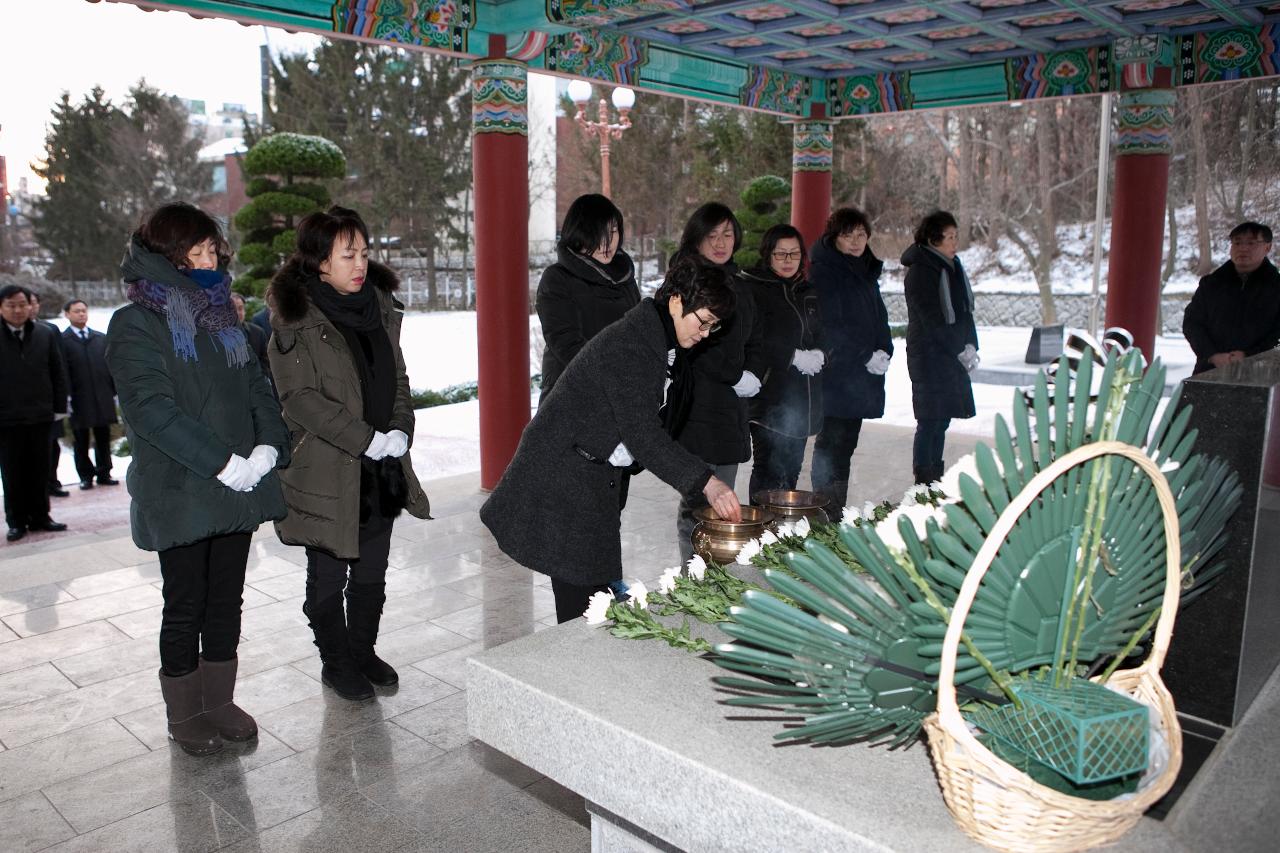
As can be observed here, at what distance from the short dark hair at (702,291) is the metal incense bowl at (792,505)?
55cm

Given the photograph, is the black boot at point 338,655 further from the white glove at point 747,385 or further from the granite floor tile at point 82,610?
the white glove at point 747,385

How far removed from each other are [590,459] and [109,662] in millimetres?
2382

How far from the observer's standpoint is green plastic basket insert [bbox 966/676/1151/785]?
116cm

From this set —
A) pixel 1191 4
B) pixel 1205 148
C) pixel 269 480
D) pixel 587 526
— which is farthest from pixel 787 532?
pixel 1205 148

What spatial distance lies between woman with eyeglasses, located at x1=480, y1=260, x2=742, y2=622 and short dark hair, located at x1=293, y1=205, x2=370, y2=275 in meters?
1.00

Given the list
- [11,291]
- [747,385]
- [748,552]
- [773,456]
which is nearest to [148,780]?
[748,552]

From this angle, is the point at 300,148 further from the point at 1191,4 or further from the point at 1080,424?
the point at 1080,424

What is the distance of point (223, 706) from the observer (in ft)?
11.0

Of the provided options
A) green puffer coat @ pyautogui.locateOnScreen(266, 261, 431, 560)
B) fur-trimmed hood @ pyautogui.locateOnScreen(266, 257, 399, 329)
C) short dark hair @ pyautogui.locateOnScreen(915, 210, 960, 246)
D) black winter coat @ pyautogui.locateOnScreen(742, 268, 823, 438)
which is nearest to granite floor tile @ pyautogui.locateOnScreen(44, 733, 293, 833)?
green puffer coat @ pyautogui.locateOnScreen(266, 261, 431, 560)

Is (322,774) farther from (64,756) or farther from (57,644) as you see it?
(57,644)

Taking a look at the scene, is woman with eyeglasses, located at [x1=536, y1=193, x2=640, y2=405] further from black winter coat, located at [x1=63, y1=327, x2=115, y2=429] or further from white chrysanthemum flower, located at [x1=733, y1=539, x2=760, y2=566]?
black winter coat, located at [x1=63, y1=327, x2=115, y2=429]

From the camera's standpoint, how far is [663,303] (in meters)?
2.83

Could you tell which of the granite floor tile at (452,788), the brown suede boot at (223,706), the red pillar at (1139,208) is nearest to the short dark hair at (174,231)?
the brown suede boot at (223,706)

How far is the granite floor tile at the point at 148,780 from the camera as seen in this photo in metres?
2.92
